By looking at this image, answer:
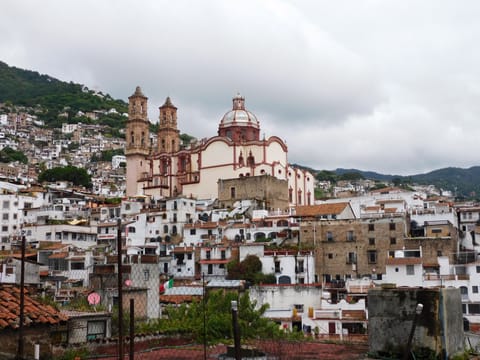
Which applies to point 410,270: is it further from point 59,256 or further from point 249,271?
point 59,256

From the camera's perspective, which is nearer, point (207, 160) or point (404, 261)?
point (404, 261)

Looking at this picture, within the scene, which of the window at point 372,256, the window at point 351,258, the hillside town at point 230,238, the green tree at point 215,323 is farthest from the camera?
the window at point 351,258

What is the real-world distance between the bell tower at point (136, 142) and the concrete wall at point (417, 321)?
64794 millimetres

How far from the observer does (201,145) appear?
68.5 metres

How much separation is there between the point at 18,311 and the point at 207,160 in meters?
55.3

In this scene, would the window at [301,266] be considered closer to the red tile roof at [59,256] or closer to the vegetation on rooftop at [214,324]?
the red tile roof at [59,256]

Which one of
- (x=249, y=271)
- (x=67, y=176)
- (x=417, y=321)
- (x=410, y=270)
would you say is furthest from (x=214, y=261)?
(x=67, y=176)

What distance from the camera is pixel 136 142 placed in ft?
244

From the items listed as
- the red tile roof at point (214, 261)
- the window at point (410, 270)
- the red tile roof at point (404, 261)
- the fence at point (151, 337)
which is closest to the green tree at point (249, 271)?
the red tile roof at point (214, 261)

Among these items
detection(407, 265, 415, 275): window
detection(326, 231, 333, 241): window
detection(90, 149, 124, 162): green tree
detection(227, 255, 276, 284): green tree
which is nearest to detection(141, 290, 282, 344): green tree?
detection(227, 255, 276, 284): green tree

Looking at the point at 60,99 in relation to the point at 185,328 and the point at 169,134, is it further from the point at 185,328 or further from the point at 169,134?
the point at 185,328

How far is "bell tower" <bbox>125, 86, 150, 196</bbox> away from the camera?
7350cm

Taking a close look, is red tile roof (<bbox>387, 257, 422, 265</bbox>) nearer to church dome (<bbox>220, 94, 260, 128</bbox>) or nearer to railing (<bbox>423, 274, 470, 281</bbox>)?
railing (<bbox>423, 274, 470, 281</bbox>)

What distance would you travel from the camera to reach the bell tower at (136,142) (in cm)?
7350
